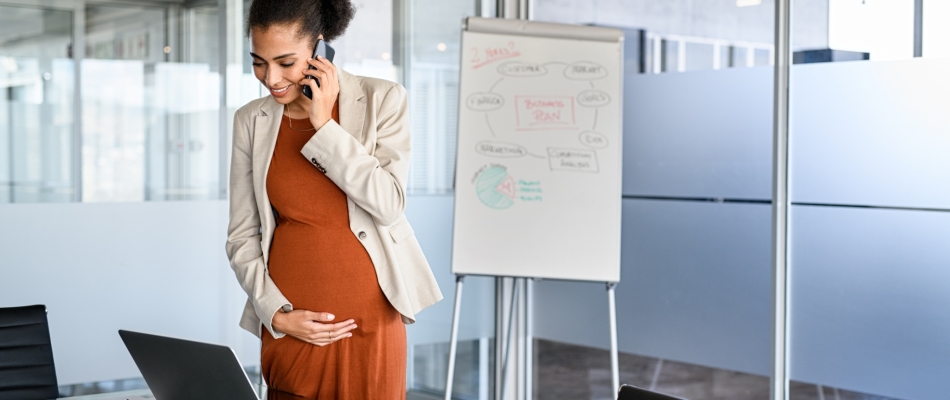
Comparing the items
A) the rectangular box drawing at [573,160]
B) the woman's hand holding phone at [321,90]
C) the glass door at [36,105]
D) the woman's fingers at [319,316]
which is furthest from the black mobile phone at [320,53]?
the glass door at [36,105]

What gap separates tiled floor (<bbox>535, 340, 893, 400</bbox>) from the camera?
3.53 m

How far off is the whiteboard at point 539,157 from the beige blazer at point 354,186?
1515 mm

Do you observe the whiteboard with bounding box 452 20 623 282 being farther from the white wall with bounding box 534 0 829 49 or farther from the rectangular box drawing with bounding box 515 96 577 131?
the white wall with bounding box 534 0 829 49

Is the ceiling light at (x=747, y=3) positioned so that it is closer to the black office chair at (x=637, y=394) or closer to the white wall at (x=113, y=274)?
the white wall at (x=113, y=274)

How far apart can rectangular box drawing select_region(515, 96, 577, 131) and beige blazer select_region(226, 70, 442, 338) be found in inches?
61.2

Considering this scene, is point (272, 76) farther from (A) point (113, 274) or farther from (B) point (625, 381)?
(B) point (625, 381)

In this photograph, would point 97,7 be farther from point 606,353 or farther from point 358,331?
point 606,353

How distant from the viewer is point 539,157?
11.8ft

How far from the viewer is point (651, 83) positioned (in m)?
3.88

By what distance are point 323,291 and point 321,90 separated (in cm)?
44

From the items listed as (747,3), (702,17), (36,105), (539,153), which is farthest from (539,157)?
(36,105)

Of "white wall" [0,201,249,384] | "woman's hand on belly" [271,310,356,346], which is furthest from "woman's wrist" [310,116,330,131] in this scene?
"white wall" [0,201,249,384]

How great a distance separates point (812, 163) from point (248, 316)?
7.27 ft

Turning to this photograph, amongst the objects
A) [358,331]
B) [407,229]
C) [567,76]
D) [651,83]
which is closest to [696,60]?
[651,83]
